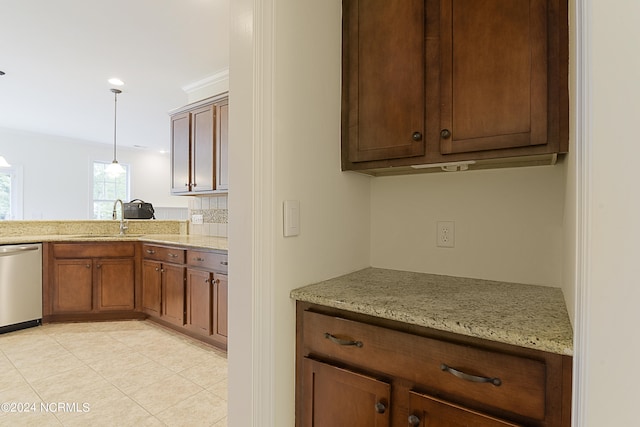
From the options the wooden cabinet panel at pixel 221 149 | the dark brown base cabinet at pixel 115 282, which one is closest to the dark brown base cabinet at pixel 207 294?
the dark brown base cabinet at pixel 115 282

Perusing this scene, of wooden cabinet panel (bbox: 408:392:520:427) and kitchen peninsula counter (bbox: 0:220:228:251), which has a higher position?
kitchen peninsula counter (bbox: 0:220:228:251)

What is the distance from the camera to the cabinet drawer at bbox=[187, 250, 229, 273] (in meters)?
2.69

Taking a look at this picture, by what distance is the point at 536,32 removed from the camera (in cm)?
104

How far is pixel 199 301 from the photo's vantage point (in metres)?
2.89

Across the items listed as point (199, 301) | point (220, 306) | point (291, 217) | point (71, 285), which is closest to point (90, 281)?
point (71, 285)

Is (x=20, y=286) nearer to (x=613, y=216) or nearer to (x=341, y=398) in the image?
(x=341, y=398)

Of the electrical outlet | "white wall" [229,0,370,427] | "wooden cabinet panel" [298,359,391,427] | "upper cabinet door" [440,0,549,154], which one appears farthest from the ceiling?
"wooden cabinet panel" [298,359,391,427]

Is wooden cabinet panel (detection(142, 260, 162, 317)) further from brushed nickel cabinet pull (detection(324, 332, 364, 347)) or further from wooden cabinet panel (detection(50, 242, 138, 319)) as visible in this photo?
brushed nickel cabinet pull (detection(324, 332, 364, 347))

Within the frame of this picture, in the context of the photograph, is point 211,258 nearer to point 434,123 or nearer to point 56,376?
point 56,376

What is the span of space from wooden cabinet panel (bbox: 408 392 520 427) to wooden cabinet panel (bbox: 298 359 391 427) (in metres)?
0.08

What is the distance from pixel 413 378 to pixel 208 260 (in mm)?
2225

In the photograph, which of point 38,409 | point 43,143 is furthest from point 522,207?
point 43,143

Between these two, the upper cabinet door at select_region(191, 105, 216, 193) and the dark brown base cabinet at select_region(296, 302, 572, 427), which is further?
the upper cabinet door at select_region(191, 105, 216, 193)

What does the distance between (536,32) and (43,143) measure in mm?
7865
